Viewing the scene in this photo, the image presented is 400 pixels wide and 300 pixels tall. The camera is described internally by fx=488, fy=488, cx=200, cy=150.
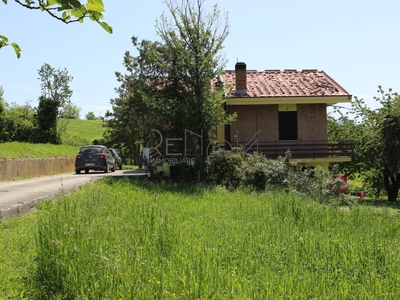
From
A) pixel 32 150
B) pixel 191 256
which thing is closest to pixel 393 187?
pixel 32 150

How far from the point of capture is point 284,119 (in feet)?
86.7

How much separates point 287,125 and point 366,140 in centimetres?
1017

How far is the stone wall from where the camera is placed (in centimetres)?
2364

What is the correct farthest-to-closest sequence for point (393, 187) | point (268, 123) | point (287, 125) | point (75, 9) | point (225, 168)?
point (393, 187) → point (287, 125) → point (268, 123) → point (225, 168) → point (75, 9)

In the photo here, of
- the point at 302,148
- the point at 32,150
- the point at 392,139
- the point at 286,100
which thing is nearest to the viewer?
the point at 392,139

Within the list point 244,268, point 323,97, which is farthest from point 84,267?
point 323,97

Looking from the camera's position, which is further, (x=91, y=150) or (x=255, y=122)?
(x=91, y=150)

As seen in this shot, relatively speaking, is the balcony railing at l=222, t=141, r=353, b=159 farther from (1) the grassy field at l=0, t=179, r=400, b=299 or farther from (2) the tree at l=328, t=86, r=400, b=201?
(1) the grassy field at l=0, t=179, r=400, b=299

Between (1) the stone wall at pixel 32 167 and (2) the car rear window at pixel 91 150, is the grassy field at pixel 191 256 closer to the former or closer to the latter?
(1) the stone wall at pixel 32 167

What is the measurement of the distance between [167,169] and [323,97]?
9.35 metres

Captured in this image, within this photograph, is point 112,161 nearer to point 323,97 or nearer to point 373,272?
point 323,97

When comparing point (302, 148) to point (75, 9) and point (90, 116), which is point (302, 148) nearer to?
point (75, 9)

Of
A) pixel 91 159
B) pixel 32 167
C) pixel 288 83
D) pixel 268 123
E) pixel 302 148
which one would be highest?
pixel 288 83

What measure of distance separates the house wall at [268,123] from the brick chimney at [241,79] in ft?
3.30
